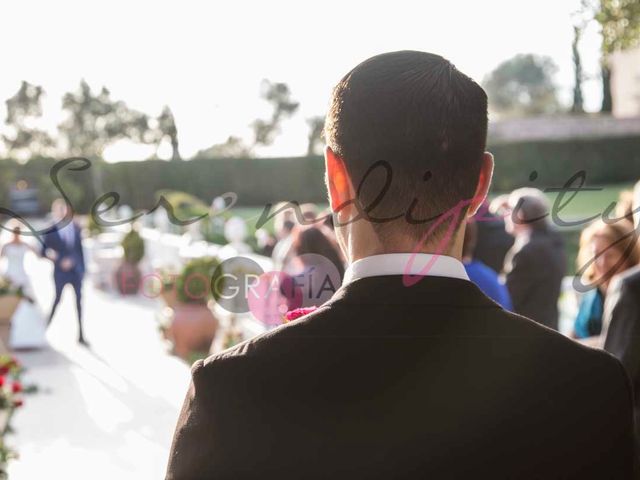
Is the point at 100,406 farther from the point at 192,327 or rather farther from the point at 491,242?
the point at 491,242

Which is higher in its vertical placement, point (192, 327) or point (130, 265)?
point (192, 327)

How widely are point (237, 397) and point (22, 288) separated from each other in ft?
30.8

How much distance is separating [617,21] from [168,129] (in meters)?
→ 38.6

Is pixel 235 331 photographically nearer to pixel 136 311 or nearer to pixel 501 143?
pixel 136 311

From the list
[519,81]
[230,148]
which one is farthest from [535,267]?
[519,81]

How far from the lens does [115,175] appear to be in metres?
43.9

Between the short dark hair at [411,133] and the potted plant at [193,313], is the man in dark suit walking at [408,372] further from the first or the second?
the potted plant at [193,313]

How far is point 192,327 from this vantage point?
30.2 feet

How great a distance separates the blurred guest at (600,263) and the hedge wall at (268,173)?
38.2 meters

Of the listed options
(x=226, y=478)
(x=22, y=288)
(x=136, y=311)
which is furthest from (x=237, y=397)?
(x=136, y=311)

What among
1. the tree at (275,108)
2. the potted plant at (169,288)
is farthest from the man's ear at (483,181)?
the tree at (275,108)

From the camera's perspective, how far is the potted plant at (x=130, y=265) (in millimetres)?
16156

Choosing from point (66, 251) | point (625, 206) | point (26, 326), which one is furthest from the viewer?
point (26, 326)

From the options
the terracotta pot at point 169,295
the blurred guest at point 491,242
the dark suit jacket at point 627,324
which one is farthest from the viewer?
the terracotta pot at point 169,295
